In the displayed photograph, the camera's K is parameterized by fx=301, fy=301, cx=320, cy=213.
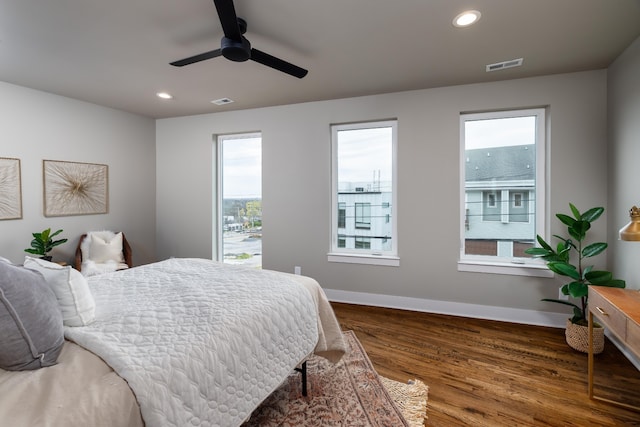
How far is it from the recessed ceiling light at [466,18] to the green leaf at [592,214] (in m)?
1.93

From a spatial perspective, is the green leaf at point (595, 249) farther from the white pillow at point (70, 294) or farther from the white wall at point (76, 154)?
the white wall at point (76, 154)

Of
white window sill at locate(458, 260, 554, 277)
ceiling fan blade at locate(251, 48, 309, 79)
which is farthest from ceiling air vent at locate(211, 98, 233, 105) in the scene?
white window sill at locate(458, 260, 554, 277)

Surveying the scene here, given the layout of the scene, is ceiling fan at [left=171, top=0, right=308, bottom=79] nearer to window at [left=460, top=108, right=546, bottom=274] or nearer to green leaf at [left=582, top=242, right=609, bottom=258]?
window at [left=460, top=108, right=546, bottom=274]

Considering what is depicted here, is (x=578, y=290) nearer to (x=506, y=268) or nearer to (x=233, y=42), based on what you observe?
(x=506, y=268)

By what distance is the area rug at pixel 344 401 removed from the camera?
5.64ft

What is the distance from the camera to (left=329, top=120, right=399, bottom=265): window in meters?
3.66

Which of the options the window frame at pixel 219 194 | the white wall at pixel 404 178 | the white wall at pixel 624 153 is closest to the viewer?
the white wall at pixel 624 153

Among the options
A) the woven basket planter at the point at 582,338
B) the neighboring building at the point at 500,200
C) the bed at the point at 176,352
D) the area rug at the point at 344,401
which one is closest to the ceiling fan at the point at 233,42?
the bed at the point at 176,352

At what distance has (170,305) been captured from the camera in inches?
59.5

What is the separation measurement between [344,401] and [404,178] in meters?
2.41

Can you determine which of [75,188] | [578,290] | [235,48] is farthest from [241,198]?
[578,290]

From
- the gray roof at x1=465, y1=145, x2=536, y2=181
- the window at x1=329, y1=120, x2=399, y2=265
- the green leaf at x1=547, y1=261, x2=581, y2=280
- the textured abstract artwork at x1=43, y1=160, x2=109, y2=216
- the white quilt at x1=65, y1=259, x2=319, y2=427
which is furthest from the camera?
the window at x1=329, y1=120, x2=399, y2=265

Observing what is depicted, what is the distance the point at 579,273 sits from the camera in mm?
2604

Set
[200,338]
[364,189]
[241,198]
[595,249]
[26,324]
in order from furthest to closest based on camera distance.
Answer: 1. [241,198]
2. [364,189]
3. [595,249]
4. [200,338]
5. [26,324]
